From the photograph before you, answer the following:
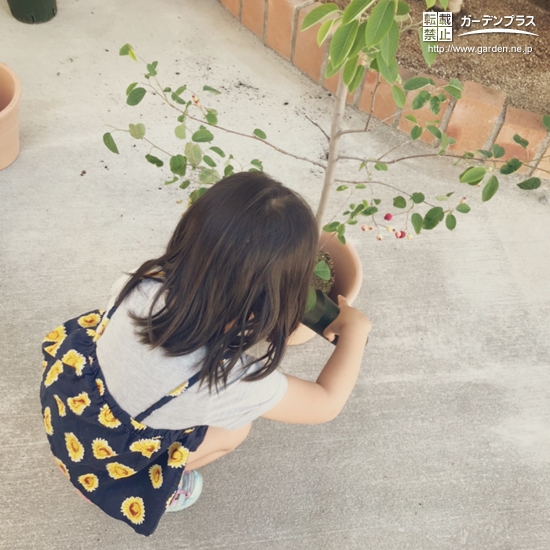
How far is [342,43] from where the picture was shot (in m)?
0.78

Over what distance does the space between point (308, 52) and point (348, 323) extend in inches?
53.7

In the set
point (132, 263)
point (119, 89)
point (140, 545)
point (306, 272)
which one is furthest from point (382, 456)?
point (119, 89)

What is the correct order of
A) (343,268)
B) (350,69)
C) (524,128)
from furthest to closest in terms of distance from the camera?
(524,128) < (343,268) < (350,69)

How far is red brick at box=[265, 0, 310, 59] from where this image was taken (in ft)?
6.85

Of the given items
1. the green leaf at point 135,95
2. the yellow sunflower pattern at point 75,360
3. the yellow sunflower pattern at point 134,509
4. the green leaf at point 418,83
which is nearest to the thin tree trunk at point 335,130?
the green leaf at point 418,83

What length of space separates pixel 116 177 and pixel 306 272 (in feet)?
3.90

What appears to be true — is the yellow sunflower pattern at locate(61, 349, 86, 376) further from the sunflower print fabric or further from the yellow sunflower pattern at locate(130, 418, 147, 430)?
the yellow sunflower pattern at locate(130, 418, 147, 430)

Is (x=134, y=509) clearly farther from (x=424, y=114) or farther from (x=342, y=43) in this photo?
(x=424, y=114)

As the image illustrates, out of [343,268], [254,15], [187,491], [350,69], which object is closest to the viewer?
[350,69]

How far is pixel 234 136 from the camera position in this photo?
6.61 ft

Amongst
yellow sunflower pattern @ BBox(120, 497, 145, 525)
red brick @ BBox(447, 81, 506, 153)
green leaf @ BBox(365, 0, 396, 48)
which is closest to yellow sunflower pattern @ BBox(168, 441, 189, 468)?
yellow sunflower pattern @ BBox(120, 497, 145, 525)

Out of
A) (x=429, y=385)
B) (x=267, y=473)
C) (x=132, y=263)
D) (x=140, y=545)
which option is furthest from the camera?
(x=132, y=263)

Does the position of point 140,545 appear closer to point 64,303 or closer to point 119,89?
point 64,303

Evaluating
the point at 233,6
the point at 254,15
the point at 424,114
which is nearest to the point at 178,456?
the point at 424,114
